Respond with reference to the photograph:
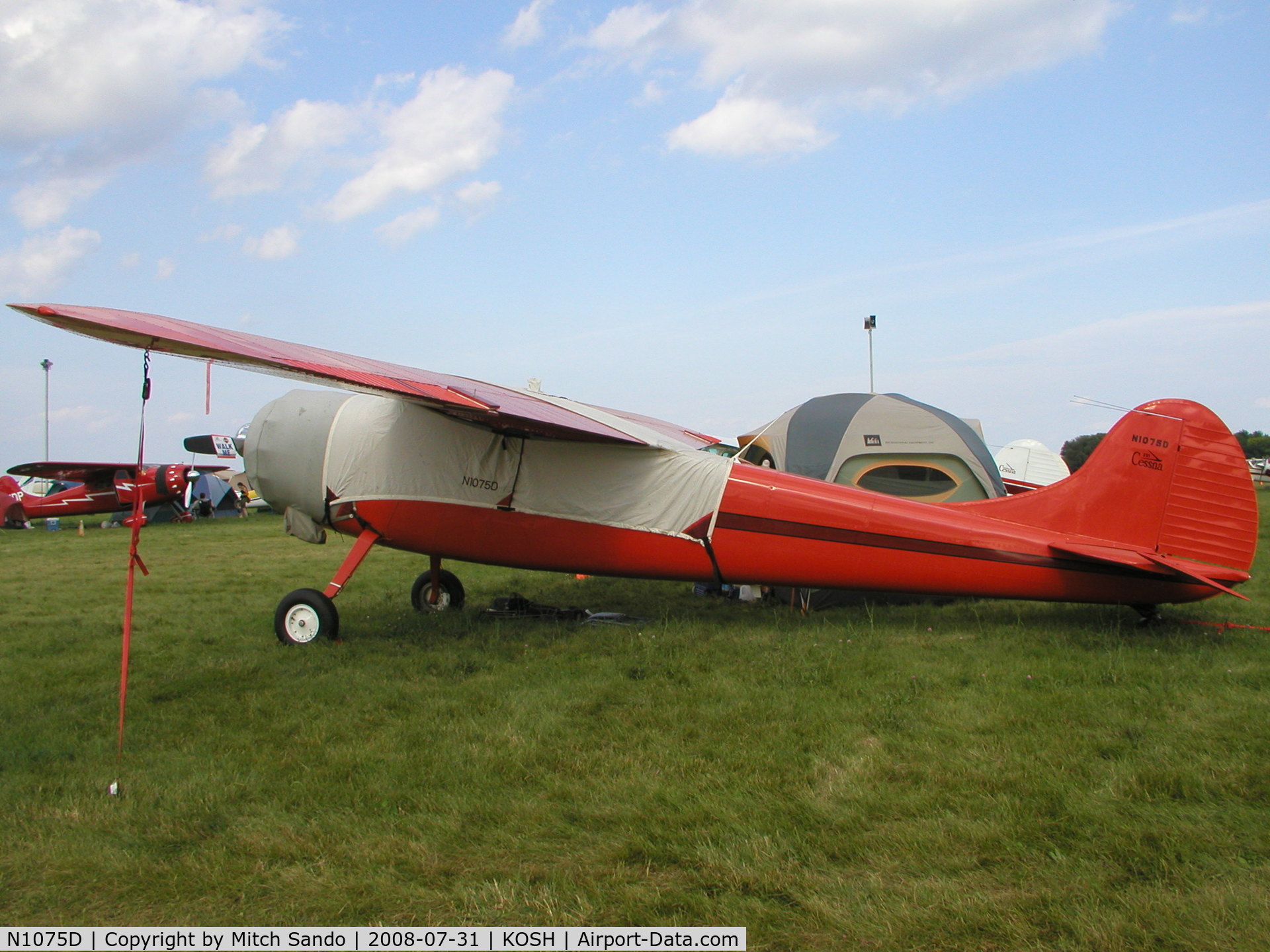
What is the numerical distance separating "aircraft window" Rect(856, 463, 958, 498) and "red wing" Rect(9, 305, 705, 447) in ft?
12.6

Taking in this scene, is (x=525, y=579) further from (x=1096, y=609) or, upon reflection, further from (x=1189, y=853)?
(x=1189, y=853)

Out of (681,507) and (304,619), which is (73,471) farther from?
(681,507)

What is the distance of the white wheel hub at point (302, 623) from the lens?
7.05m

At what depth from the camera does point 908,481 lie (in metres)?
10.1

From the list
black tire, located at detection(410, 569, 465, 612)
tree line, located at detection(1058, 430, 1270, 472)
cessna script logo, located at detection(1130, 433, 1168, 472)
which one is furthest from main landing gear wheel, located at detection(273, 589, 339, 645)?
tree line, located at detection(1058, 430, 1270, 472)

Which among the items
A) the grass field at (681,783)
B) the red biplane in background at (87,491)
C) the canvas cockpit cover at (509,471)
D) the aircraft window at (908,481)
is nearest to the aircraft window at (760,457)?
the aircraft window at (908,481)

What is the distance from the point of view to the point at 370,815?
144 inches

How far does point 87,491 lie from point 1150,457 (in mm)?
28546

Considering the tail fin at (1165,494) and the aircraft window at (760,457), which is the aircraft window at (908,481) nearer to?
the aircraft window at (760,457)

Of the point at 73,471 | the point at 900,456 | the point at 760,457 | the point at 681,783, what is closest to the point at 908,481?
the point at 900,456

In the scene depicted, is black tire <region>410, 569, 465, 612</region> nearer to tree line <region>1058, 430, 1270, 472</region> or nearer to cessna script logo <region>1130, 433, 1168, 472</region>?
cessna script logo <region>1130, 433, 1168, 472</region>

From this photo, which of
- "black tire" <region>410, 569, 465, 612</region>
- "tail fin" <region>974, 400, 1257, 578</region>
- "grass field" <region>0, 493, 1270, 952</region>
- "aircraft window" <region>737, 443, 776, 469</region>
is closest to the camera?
"grass field" <region>0, 493, 1270, 952</region>

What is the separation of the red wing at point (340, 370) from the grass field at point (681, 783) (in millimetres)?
1812

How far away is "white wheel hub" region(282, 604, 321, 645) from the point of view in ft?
23.1
